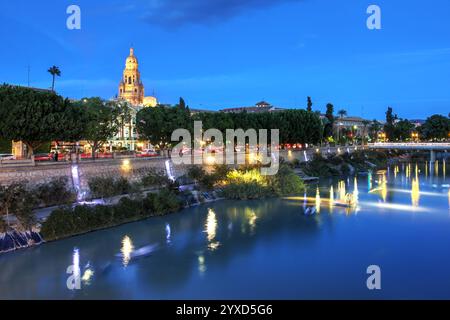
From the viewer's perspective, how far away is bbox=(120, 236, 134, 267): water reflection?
24.4 metres

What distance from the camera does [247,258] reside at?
25.5 metres

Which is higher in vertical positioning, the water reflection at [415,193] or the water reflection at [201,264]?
the water reflection at [415,193]

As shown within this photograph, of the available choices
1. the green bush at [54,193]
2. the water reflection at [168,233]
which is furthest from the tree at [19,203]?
the water reflection at [168,233]

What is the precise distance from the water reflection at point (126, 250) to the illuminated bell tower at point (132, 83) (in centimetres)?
12690

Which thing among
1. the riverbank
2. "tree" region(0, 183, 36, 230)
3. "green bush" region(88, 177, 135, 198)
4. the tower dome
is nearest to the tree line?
"green bush" region(88, 177, 135, 198)

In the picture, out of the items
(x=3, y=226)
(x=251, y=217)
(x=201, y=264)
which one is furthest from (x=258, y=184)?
(x=3, y=226)

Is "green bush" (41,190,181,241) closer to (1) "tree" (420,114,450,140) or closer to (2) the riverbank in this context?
(2) the riverbank

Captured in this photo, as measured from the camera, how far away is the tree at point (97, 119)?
4916cm

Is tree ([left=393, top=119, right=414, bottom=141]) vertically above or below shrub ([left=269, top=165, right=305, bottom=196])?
above

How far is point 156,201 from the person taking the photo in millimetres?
36094

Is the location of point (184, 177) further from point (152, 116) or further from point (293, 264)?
point (293, 264)

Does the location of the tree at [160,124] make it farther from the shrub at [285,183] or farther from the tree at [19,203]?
the tree at [19,203]

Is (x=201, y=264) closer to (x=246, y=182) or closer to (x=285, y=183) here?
(x=246, y=182)

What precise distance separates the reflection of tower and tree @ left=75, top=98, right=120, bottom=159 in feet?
326
